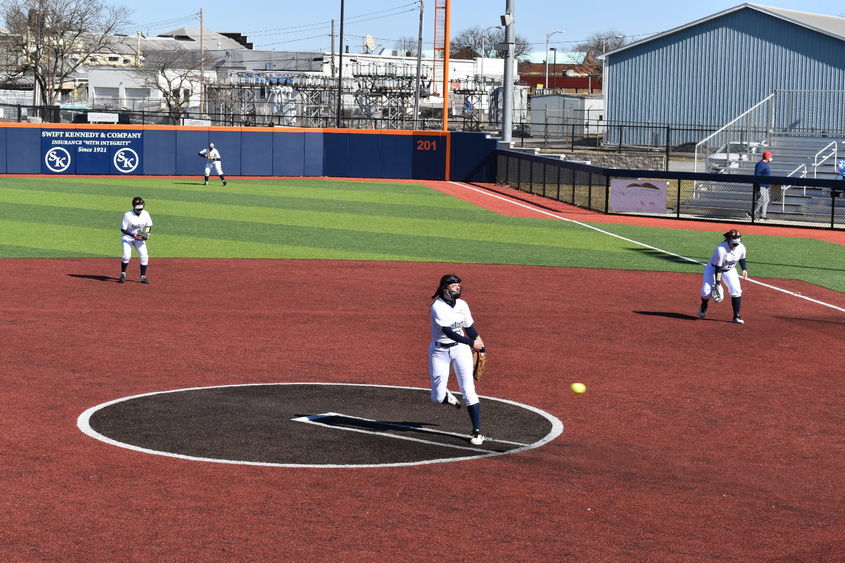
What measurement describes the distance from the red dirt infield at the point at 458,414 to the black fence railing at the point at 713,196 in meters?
13.8

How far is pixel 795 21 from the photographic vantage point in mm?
59656

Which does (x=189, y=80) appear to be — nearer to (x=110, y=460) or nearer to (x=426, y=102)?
(x=426, y=102)

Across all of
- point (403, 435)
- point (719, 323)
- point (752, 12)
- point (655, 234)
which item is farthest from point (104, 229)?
point (752, 12)

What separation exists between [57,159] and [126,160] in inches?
127

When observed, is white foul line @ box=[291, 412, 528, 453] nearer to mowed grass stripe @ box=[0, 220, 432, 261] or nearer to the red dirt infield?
the red dirt infield

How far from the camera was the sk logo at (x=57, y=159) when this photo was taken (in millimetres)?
54969

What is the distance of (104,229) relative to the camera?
34906 millimetres

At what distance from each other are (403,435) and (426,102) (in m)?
88.4

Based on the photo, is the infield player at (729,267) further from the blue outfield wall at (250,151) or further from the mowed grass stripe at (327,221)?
the blue outfield wall at (250,151)

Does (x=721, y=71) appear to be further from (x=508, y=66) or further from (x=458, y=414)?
(x=458, y=414)

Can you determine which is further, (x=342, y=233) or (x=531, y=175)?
(x=531, y=175)

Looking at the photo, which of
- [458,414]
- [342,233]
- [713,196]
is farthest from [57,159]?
[458,414]

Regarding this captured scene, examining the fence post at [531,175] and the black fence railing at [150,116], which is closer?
the fence post at [531,175]

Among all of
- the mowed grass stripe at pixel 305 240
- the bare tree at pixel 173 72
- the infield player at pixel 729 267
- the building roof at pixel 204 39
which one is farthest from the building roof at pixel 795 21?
the building roof at pixel 204 39
